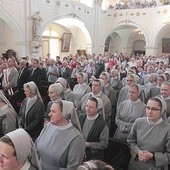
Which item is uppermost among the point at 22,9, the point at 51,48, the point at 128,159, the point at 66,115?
the point at 22,9

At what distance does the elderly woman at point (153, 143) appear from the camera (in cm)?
324

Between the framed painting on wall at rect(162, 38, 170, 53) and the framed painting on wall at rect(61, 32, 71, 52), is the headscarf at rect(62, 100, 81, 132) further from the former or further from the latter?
the framed painting on wall at rect(162, 38, 170, 53)

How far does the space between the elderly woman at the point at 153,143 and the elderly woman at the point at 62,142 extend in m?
0.87

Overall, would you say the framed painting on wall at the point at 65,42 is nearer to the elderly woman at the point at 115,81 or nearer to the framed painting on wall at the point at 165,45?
the framed painting on wall at the point at 165,45

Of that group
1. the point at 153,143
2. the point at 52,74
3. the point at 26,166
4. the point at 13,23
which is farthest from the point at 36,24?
the point at 26,166

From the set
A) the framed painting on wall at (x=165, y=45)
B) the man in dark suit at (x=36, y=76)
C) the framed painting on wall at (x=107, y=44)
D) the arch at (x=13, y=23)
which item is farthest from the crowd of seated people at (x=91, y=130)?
the framed painting on wall at (x=107, y=44)

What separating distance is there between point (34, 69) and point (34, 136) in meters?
3.62

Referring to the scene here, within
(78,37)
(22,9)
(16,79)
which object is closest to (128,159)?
Answer: (16,79)

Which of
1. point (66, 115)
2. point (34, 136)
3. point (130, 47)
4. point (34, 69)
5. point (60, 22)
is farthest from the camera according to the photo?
point (130, 47)

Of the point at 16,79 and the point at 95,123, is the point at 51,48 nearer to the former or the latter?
the point at 16,79

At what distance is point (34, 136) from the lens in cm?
459

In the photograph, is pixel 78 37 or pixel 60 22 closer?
pixel 60 22

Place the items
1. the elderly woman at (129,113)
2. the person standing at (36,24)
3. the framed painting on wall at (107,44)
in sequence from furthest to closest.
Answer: the framed painting on wall at (107,44) < the person standing at (36,24) < the elderly woman at (129,113)

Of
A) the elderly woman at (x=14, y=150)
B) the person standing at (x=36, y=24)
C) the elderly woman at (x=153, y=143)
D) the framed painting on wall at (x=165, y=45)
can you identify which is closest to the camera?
the elderly woman at (x=14, y=150)
